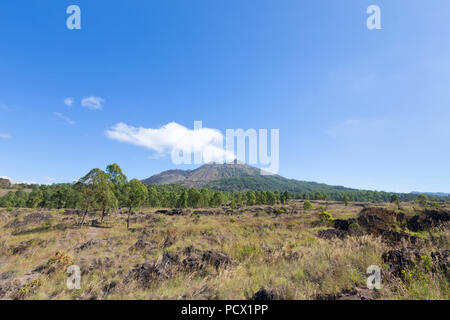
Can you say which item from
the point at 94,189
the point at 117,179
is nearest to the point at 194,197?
the point at 117,179

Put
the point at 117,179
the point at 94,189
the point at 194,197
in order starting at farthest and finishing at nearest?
the point at 194,197
the point at 117,179
the point at 94,189

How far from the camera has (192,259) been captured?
632 cm

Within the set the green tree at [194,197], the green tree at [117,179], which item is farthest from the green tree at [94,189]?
the green tree at [194,197]

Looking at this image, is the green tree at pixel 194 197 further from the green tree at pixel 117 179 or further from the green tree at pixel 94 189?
the green tree at pixel 94 189

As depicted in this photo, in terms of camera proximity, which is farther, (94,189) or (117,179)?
(117,179)

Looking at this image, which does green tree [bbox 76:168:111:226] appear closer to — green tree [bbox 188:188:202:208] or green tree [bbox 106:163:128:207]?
green tree [bbox 106:163:128:207]

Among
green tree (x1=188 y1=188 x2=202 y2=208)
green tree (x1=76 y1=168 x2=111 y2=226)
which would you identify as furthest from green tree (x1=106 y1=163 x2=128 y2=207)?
green tree (x1=188 y1=188 x2=202 y2=208)

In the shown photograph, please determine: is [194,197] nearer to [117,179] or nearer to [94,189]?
[117,179]

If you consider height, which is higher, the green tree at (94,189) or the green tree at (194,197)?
the green tree at (94,189)
